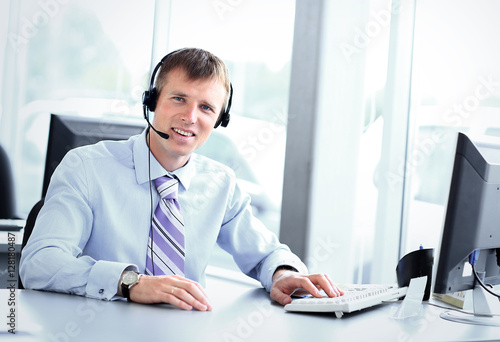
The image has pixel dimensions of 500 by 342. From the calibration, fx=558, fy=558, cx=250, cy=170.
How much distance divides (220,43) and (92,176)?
80.6 inches

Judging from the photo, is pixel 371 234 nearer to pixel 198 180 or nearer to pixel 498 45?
pixel 498 45

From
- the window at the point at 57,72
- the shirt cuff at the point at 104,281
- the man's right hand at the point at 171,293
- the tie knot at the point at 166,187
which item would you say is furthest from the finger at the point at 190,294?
the window at the point at 57,72

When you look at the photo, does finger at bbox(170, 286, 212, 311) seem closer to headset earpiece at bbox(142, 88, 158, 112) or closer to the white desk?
the white desk

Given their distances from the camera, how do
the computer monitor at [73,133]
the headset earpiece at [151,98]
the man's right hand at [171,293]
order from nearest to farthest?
1. the man's right hand at [171,293]
2. the headset earpiece at [151,98]
3. the computer monitor at [73,133]

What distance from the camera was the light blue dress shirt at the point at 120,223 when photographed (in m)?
1.27

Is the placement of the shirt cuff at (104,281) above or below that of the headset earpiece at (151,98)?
below

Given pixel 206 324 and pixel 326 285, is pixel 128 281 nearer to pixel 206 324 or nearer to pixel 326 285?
pixel 206 324

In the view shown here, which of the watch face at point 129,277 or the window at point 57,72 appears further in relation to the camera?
the window at point 57,72

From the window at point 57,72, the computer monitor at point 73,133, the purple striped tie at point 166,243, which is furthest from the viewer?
the window at point 57,72

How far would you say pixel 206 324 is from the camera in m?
1.11

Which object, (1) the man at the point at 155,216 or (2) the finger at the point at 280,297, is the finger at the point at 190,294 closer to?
(1) the man at the point at 155,216


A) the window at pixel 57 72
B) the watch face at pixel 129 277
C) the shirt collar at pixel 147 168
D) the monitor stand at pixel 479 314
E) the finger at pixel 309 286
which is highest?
the window at pixel 57 72

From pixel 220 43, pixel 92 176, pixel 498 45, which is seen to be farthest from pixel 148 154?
pixel 220 43

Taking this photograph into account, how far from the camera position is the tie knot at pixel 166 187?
153 centimetres
